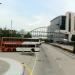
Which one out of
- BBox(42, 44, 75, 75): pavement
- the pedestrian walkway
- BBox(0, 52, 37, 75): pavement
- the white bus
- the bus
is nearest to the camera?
the pedestrian walkway

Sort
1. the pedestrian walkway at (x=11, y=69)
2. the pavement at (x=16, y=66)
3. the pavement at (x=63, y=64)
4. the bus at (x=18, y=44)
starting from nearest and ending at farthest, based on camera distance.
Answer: the pedestrian walkway at (x=11, y=69)
the pavement at (x=16, y=66)
the pavement at (x=63, y=64)
the bus at (x=18, y=44)

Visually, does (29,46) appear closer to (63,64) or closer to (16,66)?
(63,64)

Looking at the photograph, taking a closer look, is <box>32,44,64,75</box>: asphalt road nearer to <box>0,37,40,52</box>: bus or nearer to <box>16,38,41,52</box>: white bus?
<box>16,38,41,52</box>: white bus

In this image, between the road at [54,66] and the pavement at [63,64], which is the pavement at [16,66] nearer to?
the road at [54,66]

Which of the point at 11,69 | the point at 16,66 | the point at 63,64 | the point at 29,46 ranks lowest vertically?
the point at 63,64

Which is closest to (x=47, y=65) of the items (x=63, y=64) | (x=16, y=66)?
A: (x=63, y=64)

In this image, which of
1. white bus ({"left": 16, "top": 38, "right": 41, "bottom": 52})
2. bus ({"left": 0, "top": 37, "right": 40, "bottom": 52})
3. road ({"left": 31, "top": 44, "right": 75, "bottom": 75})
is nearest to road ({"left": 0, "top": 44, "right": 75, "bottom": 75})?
road ({"left": 31, "top": 44, "right": 75, "bottom": 75})

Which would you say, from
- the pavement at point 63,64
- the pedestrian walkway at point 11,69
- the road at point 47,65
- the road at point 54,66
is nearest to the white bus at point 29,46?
the pavement at point 63,64

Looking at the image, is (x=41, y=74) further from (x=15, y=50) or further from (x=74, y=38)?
(x=74, y=38)

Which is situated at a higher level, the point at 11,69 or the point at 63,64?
the point at 11,69

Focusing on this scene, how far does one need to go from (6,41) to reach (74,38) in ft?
438

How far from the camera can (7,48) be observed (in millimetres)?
55531

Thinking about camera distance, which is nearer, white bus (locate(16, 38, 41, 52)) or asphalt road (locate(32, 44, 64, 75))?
asphalt road (locate(32, 44, 64, 75))

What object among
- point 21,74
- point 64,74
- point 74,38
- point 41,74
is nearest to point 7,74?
point 21,74
